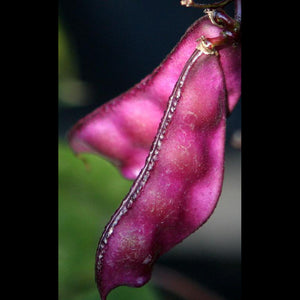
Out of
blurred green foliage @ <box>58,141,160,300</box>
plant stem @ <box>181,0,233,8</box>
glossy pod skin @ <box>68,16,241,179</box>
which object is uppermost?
plant stem @ <box>181,0,233,8</box>

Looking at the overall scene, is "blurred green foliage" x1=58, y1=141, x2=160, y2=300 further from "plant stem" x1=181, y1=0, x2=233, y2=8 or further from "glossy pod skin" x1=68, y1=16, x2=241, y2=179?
"plant stem" x1=181, y1=0, x2=233, y2=8

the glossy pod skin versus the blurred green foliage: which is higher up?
the glossy pod skin

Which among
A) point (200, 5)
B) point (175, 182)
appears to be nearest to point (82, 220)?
point (175, 182)

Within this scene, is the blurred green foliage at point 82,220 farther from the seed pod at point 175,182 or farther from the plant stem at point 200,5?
the plant stem at point 200,5

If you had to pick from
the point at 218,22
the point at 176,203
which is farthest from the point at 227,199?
the point at 218,22

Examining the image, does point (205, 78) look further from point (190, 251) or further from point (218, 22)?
point (190, 251)

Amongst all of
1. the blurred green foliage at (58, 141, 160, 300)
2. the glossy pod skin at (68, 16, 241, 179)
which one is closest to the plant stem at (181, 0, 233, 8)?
the glossy pod skin at (68, 16, 241, 179)
